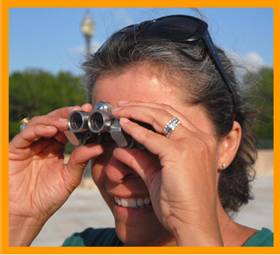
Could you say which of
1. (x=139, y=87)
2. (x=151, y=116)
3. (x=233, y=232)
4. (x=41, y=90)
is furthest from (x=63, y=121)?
(x=41, y=90)

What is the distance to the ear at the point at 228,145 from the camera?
2.25m

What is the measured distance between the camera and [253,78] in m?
2.84

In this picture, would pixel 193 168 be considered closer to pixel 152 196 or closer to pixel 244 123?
pixel 152 196

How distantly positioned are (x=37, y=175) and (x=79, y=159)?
0.48 m

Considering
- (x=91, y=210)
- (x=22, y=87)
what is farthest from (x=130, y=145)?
(x=22, y=87)

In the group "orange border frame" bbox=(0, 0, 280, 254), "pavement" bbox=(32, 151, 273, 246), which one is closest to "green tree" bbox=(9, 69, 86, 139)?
"pavement" bbox=(32, 151, 273, 246)

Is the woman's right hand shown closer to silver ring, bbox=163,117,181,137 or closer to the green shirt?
the green shirt

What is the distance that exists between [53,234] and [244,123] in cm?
577

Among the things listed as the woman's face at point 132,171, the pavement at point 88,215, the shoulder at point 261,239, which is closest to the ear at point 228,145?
the woman's face at point 132,171

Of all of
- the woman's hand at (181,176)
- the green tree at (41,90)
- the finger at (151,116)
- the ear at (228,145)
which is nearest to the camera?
the woman's hand at (181,176)

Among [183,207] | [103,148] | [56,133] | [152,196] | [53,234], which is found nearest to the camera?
[183,207]

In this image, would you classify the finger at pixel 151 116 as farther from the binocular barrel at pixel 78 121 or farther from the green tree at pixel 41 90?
the green tree at pixel 41 90

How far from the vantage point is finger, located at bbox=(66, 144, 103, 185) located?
2127mm

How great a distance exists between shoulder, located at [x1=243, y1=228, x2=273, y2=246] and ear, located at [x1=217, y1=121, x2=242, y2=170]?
0.37 metres
